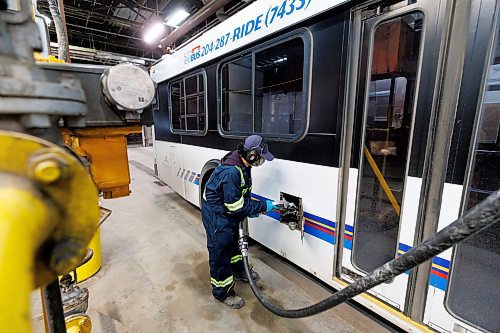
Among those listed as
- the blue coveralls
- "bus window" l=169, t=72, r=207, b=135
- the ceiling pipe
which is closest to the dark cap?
the blue coveralls

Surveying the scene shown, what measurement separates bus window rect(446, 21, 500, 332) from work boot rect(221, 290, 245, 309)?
1.56m

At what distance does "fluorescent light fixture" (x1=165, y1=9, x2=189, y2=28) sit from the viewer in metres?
6.03

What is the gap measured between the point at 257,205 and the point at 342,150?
848 mm

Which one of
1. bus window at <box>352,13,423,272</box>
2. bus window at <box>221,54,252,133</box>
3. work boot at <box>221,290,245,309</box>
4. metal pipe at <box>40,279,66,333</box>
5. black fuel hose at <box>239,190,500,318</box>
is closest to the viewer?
black fuel hose at <box>239,190,500,318</box>

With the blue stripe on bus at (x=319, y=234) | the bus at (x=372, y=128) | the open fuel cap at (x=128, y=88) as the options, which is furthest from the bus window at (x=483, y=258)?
the open fuel cap at (x=128, y=88)

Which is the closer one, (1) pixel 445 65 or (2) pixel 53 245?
(2) pixel 53 245

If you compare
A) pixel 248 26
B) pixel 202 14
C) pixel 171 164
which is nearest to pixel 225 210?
pixel 248 26

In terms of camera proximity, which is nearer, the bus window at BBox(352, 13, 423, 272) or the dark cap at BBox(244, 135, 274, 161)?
the bus window at BBox(352, 13, 423, 272)

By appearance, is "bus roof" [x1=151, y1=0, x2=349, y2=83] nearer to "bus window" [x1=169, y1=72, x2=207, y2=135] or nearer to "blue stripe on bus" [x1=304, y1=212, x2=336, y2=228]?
"bus window" [x1=169, y1=72, x2=207, y2=135]

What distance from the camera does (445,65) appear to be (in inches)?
55.2

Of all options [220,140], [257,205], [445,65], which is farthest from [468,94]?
[220,140]

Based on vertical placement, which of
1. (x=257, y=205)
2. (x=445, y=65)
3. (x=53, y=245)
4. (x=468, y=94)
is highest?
(x=445, y=65)

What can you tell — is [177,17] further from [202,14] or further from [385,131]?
[385,131]

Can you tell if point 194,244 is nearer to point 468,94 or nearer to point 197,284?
point 197,284
